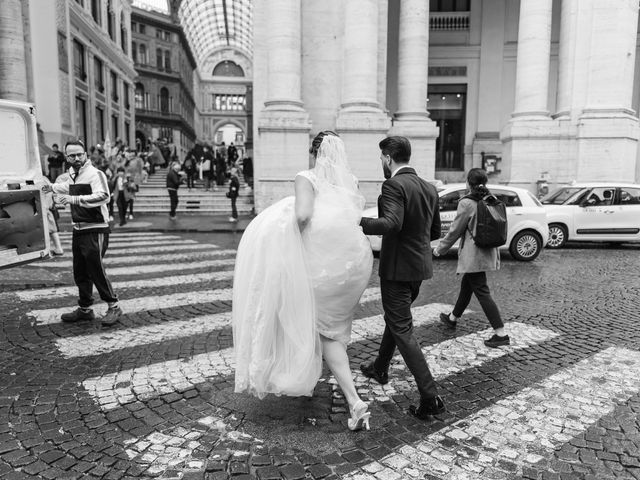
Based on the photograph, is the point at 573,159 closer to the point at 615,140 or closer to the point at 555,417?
the point at 615,140

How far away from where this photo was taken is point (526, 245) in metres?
10.9

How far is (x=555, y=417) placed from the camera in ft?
11.9

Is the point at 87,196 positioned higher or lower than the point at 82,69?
lower

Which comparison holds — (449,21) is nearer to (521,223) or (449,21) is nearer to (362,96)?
(362,96)

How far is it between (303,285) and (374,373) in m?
1.35

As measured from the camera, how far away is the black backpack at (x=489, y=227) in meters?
5.23

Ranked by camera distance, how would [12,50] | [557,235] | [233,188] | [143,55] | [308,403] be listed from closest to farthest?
[308,403] → [557,235] → [233,188] → [12,50] → [143,55]

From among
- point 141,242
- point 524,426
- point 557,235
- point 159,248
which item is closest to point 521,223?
point 557,235

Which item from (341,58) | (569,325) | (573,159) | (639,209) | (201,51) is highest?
(201,51)

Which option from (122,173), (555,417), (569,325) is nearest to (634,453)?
(555,417)

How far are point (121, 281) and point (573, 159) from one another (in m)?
16.2

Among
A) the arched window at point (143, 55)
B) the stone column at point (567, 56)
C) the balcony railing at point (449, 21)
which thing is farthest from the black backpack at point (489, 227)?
the arched window at point (143, 55)

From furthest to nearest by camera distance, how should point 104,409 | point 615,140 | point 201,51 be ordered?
point 201,51 < point 615,140 < point 104,409

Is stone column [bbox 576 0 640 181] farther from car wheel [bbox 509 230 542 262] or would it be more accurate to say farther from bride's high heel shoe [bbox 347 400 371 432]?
bride's high heel shoe [bbox 347 400 371 432]
